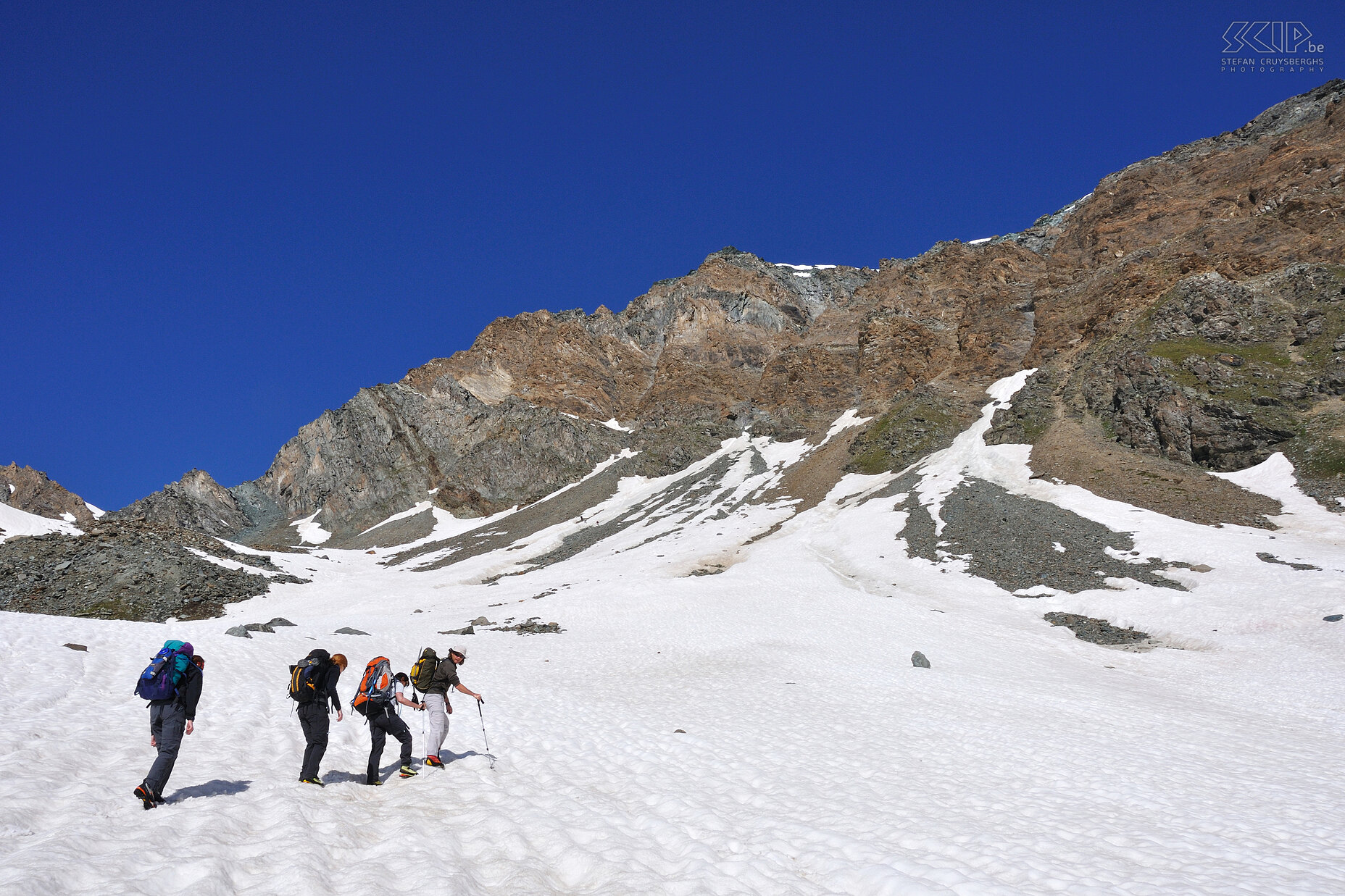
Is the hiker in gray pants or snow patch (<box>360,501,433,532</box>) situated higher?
snow patch (<box>360,501,433,532</box>)

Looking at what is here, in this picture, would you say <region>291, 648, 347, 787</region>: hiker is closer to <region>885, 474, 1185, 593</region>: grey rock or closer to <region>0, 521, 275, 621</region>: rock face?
<region>885, 474, 1185, 593</region>: grey rock

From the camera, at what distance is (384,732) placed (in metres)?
9.95

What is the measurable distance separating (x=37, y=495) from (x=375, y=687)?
168339 mm

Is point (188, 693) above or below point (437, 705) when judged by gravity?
above

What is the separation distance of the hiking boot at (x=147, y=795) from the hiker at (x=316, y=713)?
176 cm

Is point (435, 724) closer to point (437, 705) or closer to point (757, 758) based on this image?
point (437, 705)

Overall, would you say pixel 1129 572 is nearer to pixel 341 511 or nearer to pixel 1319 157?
pixel 1319 157

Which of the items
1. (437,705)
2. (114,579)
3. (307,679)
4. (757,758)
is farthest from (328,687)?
(114,579)

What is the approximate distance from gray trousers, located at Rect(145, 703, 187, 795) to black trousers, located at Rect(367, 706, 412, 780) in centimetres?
240

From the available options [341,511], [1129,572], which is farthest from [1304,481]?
[341,511]

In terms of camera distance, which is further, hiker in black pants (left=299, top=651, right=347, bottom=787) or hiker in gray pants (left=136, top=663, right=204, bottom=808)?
hiker in black pants (left=299, top=651, right=347, bottom=787)

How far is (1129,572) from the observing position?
3350 centimetres

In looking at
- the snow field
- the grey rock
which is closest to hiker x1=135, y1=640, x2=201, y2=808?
the snow field

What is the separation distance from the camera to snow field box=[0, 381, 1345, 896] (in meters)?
6.94
